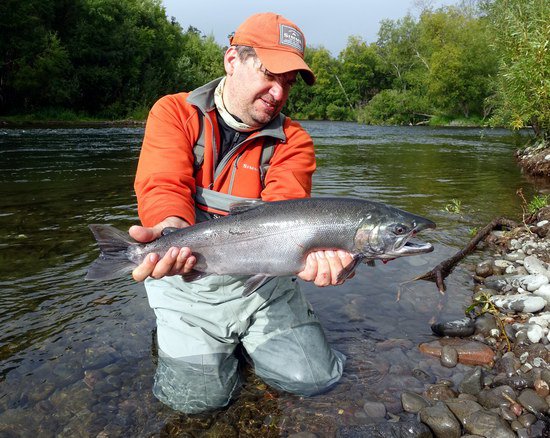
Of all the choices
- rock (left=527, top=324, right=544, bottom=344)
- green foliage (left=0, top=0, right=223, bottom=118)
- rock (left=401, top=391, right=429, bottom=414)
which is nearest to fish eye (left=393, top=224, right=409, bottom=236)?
rock (left=401, top=391, right=429, bottom=414)

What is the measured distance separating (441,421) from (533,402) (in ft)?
2.64

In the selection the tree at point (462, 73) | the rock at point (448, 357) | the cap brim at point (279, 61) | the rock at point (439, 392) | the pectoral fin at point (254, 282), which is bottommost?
the rock at point (439, 392)

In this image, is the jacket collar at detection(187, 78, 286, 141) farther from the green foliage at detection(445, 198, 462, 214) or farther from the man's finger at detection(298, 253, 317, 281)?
the green foliage at detection(445, 198, 462, 214)

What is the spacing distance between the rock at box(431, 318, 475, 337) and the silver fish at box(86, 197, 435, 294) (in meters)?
1.93

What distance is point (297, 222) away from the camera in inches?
128

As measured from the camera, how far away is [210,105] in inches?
161

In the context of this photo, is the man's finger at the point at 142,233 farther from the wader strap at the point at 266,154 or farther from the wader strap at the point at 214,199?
the wader strap at the point at 266,154

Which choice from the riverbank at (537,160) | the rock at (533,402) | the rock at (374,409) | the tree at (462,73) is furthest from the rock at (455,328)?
the tree at (462,73)

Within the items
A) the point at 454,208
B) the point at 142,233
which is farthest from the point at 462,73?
the point at 142,233

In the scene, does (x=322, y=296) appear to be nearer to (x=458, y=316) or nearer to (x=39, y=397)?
(x=458, y=316)

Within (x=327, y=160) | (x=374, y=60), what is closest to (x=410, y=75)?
(x=374, y=60)

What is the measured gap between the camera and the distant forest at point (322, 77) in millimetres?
15538

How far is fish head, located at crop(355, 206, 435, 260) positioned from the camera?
10.8 ft

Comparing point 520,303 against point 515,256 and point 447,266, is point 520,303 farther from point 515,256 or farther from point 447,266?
point 515,256
